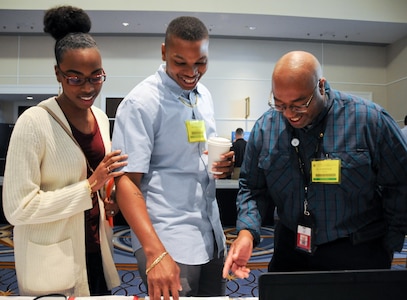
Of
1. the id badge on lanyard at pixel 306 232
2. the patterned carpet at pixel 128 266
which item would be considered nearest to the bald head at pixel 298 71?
the id badge on lanyard at pixel 306 232

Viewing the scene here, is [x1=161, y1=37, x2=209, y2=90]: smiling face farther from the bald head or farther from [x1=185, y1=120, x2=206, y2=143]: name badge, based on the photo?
the bald head

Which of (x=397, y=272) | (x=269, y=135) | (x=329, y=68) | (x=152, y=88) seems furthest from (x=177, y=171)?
(x=329, y=68)

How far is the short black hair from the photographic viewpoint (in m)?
1.08

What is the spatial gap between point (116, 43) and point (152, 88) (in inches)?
269

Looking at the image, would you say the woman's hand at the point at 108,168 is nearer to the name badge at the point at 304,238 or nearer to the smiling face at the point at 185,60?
the smiling face at the point at 185,60

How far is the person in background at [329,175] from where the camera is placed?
110cm

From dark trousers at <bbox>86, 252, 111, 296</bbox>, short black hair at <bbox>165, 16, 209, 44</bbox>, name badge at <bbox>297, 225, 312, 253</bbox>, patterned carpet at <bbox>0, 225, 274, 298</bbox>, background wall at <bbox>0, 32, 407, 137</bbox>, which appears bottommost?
patterned carpet at <bbox>0, 225, 274, 298</bbox>

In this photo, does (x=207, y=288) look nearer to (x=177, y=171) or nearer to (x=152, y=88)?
(x=177, y=171)

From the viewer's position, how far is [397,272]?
0.59 m

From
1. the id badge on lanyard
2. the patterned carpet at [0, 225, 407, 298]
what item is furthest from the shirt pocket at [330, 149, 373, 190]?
the patterned carpet at [0, 225, 407, 298]

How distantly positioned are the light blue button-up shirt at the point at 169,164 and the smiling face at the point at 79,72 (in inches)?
9.2

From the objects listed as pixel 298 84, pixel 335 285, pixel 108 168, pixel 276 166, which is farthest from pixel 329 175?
pixel 108 168

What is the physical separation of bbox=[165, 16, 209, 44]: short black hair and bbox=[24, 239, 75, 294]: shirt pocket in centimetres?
76

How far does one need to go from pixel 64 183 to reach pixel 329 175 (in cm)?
86
